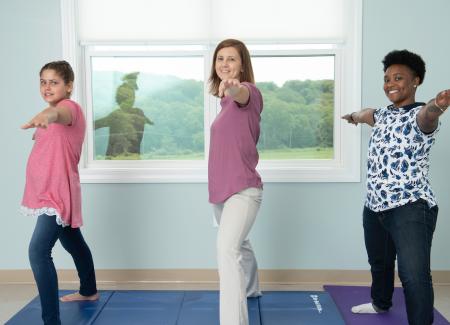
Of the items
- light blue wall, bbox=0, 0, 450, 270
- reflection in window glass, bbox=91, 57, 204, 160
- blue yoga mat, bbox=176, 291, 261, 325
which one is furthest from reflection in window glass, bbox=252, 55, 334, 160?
blue yoga mat, bbox=176, 291, 261, 325

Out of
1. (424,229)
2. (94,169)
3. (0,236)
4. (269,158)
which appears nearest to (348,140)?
(269,158)

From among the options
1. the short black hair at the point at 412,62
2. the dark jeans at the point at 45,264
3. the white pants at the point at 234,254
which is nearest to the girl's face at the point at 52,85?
the dark jeans at the point at 45,264

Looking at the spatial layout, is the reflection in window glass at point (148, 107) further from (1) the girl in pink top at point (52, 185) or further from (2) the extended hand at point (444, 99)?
(2) the extended hand at point (444, 99)

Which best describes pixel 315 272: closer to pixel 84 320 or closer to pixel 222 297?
pixel 222 297

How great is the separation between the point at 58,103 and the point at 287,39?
5.10 ft

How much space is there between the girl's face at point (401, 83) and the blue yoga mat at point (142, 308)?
1648 millimetres

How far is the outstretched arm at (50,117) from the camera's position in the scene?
2182 mm

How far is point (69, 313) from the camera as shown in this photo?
9.24 ft

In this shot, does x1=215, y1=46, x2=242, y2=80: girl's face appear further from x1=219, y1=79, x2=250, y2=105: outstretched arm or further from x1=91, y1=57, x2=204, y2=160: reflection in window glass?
x1=91, y1=57, x2=204, y2=160: reflection in window glass

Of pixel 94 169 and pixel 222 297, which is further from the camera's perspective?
pixel 94 169

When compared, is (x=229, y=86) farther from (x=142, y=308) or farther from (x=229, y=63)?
(x=142, y=308)

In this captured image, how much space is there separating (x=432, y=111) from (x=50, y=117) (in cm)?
169

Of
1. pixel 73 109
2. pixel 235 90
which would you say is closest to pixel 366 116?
pixel 235 90

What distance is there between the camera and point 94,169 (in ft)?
11.2
